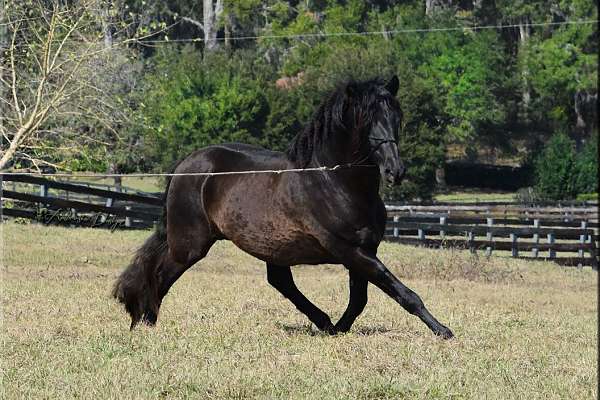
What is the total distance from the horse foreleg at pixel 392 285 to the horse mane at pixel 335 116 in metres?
1.08

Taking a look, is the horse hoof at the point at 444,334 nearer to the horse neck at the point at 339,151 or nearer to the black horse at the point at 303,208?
the black horse at the point at 303,208

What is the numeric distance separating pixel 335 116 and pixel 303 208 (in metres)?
0.89

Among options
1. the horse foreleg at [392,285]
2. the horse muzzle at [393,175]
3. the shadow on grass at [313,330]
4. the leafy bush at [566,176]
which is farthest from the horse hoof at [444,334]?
the leafy bush at [566,176]

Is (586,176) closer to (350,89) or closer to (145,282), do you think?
(145,282)

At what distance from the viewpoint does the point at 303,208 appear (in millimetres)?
9844

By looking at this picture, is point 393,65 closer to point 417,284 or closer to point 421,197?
point 421,197

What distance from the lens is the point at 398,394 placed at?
7.09m

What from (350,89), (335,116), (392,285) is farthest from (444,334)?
(350,89)

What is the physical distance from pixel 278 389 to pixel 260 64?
56924 mm

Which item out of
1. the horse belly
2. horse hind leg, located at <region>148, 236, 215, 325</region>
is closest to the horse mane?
the horse belly

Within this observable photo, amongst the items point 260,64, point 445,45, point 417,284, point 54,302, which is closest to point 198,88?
point 260,64

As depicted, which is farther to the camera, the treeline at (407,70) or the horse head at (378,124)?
the treeline at (407,70)

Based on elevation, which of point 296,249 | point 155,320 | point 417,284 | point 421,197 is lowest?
point 421,197

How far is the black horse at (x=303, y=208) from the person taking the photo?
9.51 metres
